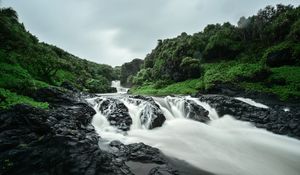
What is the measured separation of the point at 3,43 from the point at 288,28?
53522 millimetres

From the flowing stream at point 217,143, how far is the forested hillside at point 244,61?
14011 millimetres

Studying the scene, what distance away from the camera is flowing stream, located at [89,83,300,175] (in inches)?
357

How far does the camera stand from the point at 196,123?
16391 millimetres

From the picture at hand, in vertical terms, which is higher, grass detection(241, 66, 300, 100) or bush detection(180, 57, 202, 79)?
bush detection(180, 57, 202, 79)

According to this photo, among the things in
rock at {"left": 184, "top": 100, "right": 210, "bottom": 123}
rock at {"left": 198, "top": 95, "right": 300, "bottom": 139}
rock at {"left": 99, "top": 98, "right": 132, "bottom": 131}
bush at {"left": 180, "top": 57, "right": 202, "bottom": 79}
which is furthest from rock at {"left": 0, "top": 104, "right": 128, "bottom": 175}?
bush at {"left": 180, "top": 57, "right": 202, "bottom": 79}

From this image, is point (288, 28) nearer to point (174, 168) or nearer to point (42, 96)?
point (174, 168)

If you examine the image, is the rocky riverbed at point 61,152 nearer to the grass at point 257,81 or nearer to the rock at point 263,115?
the rock at point 263,115

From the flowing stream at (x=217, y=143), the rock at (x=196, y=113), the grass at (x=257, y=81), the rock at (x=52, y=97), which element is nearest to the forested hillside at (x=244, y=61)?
the grass at (x=257, y=81)

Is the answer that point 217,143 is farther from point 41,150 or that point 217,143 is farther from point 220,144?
point 41,150

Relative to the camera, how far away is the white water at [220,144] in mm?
9055

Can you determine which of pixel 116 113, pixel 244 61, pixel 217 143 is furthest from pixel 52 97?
pixel 244 61

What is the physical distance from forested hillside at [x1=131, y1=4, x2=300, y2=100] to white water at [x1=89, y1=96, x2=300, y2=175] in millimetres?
14033

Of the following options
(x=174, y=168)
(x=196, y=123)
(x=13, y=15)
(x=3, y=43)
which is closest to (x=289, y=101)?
(x=196, y=123)

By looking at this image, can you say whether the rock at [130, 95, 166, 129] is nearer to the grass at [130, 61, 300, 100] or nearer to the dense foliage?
the grass at [130, 61, 300, 100]
